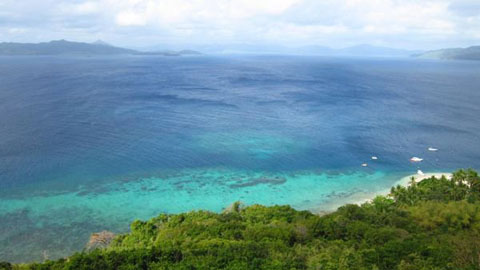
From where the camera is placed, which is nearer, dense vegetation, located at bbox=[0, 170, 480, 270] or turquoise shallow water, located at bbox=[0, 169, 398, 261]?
dense vegetation, located at bbox=[0, 170, 480, 270]

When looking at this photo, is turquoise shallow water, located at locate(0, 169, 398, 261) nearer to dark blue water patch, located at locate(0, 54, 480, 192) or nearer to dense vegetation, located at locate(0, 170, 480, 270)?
dark blue water patch, located at locate(0, 54, 480, 192)

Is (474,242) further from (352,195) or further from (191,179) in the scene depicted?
(191,179)

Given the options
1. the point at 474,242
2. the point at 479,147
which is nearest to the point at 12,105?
the point at 474,242

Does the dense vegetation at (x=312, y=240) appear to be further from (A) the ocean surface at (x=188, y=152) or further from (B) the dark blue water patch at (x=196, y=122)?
(B) the dark blue water patch at (x=196, y=122)

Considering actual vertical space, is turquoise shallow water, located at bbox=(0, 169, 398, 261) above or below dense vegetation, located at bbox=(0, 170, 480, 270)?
below

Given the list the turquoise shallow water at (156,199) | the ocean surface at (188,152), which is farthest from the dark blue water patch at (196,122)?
the turquoise shallow water at (156,199)

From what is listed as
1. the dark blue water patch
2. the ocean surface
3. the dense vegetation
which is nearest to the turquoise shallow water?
the ocean surface
